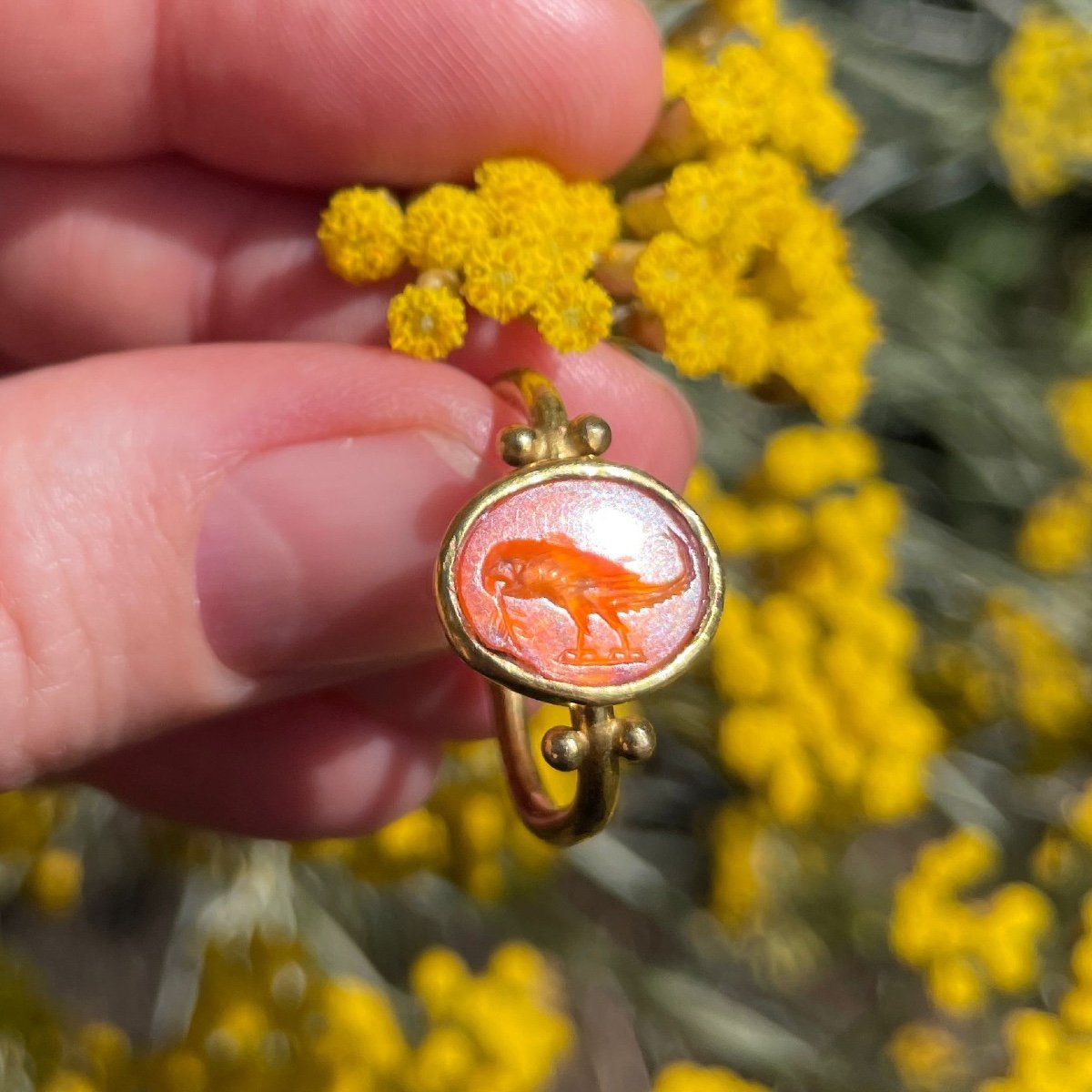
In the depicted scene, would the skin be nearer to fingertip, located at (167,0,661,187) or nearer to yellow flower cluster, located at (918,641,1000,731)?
fingertip, located at (167,0,661,187)

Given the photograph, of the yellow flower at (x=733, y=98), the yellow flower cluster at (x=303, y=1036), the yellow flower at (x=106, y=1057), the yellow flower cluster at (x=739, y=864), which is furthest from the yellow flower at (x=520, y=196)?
the yellow flower at (x=106, y=1057)

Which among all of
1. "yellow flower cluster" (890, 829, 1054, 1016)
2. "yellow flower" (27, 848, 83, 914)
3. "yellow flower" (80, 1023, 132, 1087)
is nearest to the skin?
"yellow flower" (80, 1023, 132, 1087)

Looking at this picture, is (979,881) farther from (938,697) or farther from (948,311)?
(948,311)

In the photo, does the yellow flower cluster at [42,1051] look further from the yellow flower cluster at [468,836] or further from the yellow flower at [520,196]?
the yellow flower at [520,196]

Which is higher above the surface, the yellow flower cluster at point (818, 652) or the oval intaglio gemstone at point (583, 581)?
the oval intaglio gemstone at point (583, 581)

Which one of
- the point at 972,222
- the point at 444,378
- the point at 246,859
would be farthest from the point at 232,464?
the point at 972,222

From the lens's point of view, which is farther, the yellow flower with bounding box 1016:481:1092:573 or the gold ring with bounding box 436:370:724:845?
the yellow flower with bounding box 1016:481:1092:573
